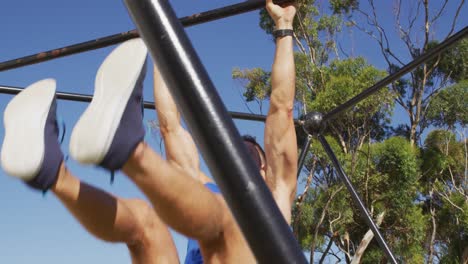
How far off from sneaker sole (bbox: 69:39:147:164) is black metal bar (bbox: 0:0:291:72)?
0.77m

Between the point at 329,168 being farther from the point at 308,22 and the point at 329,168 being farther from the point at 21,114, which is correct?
the point at 21,114

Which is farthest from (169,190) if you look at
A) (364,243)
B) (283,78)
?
(364,243)

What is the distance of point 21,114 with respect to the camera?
42.1 inches

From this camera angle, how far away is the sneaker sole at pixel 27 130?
0.89 m

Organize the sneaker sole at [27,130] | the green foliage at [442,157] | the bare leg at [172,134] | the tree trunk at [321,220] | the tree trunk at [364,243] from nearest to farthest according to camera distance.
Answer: the sneaker sole at [27,130] → the bare leg at [172,134] → the tree trunk at [321,220] → the tree trunk at [364,243] → the green foliage at [442,157]

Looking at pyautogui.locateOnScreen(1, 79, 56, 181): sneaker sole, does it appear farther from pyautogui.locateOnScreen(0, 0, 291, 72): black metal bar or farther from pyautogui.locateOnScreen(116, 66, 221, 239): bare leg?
pyautogui.locateOnScreen(0, 0, 291, 72): black metal bar

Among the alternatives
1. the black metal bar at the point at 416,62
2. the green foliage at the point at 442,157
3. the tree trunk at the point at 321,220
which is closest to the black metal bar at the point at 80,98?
the black metal bar at the point at 416,62

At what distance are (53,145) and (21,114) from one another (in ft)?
0.44

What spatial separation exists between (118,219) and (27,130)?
0.80 feet

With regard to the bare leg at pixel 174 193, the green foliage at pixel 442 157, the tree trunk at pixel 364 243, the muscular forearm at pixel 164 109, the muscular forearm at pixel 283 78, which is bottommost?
the bare leg at pixel 174 193

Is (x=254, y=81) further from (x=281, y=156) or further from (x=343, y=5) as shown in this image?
(x=281, y=156)

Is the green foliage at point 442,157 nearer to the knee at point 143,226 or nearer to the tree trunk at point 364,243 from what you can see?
the tree trunk at point 364,243

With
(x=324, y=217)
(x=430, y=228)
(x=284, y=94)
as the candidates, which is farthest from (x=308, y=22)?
(x=284, y=94)

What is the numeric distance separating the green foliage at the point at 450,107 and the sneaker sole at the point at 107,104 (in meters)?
10.6
